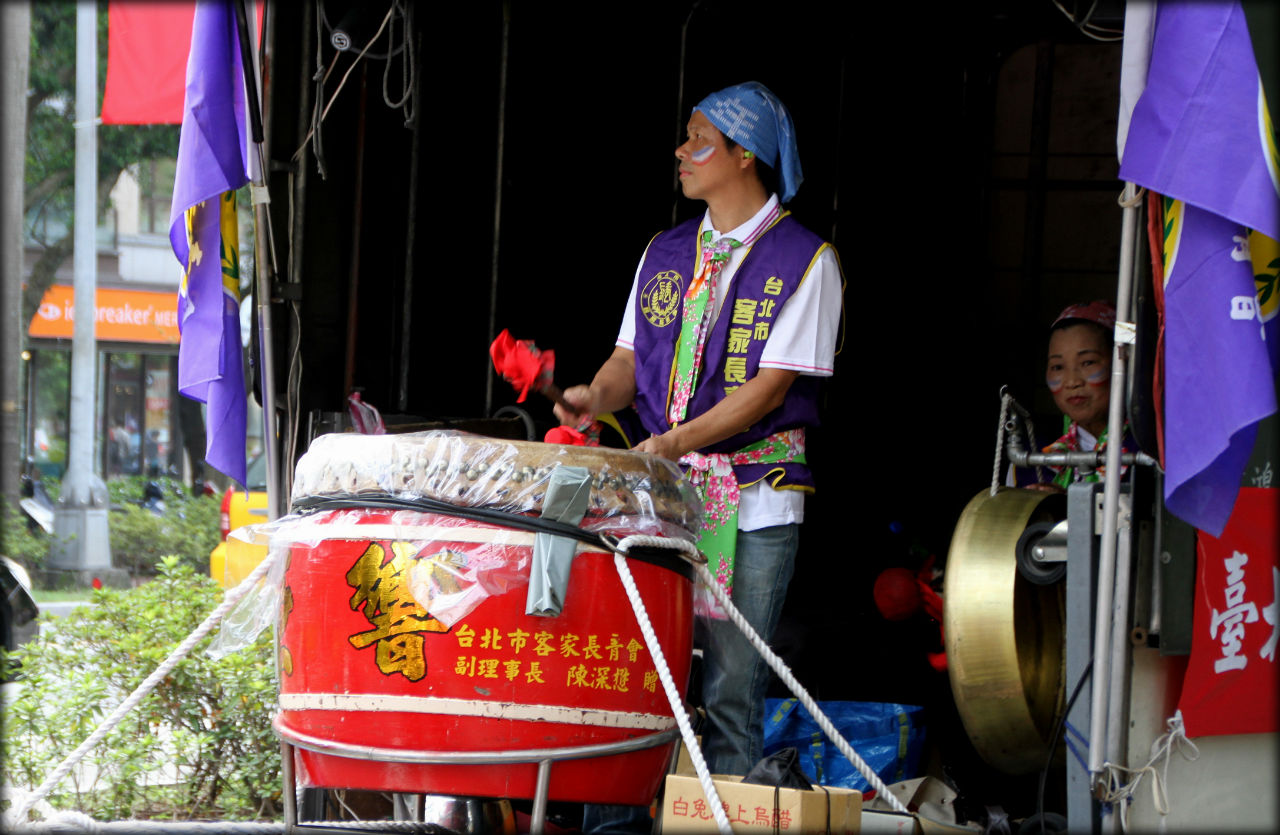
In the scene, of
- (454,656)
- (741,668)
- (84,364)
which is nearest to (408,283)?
(741,668)

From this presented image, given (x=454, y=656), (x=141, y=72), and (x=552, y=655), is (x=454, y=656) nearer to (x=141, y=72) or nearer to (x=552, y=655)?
(x=552, y=655)

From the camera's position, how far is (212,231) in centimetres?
327

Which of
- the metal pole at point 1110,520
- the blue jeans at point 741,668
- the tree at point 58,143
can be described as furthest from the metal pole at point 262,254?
the tree at point 58,143

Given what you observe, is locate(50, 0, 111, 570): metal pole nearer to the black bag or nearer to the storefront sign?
the storefront sign

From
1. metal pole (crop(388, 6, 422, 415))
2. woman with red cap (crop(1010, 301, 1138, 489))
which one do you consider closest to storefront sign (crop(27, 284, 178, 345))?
metal pole (crop(388, 6, 422, 415))

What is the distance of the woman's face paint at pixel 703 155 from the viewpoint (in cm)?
331

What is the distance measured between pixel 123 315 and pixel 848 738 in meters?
17.6

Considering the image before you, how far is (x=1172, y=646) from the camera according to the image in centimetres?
255

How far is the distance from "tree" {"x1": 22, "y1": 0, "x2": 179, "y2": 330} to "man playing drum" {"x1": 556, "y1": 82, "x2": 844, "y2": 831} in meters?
12.6

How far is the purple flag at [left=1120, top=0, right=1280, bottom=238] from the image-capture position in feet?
7.42

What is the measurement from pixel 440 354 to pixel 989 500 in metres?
2.29

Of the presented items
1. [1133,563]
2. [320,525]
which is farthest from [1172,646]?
[320,525]

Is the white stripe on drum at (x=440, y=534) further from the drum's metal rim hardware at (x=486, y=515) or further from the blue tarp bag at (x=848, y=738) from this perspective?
the blue tarp bag at (x=848, y=738)

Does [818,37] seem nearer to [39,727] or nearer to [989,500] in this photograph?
[989,500]
